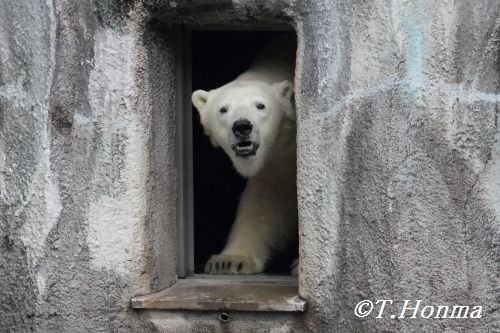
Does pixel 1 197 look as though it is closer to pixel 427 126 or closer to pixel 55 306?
pixel 55 306

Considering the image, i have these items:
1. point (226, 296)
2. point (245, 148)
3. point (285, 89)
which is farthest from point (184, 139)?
point (226, 296)

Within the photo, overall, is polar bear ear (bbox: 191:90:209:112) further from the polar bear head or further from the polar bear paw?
the polar bear paw

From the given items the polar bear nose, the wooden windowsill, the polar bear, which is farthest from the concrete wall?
the polar bear

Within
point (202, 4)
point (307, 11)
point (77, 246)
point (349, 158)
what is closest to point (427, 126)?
point (349, 158)

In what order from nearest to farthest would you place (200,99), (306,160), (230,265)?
(306,160) < (230,265) < (200,99)

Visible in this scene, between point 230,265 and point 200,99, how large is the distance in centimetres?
91

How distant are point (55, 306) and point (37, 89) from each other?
959mm

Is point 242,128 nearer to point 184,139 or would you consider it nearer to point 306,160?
point 184,139

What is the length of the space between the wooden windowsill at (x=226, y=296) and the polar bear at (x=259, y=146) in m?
0.39

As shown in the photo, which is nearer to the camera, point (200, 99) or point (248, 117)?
point (248, 117)

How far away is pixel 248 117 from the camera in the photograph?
468cm

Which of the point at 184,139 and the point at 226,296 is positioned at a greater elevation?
the point at 184,139

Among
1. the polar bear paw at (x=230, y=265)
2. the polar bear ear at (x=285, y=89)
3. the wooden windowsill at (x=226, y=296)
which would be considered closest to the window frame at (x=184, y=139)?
the polar bear paw at (x=230, y=265)

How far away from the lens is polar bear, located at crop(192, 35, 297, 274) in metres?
4.77
